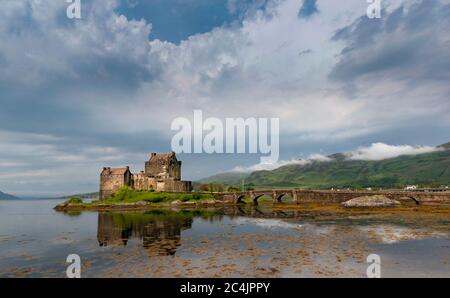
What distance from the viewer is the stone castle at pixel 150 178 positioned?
390ft

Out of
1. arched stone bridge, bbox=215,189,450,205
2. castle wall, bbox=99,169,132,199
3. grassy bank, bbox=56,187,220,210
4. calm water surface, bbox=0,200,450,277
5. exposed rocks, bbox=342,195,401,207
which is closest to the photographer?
calm water surface, bbox=0,200,450,277

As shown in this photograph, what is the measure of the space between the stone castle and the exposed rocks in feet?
203

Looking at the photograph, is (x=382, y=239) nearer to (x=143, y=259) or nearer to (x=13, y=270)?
(x=143, y=259)

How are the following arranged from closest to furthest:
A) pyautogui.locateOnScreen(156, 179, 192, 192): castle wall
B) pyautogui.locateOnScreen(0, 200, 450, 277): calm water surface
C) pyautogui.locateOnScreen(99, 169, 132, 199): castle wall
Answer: pyautogui.locateOnScreen(0, 200, 450, 277): calm water surface, pyautogui.locateOnScreen(99, 169, 132, 199): castle wall, pyautogui.locateOnScreen(156, 179, 192, 192): castle wall

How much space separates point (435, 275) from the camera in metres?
23.3

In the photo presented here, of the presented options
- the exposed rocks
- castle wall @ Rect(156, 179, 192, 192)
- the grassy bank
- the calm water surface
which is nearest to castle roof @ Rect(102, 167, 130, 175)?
the grassy bank

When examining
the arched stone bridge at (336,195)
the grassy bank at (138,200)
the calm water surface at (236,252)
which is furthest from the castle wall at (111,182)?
the calm water surface at (236,252)

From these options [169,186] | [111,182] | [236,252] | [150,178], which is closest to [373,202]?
[169,186]

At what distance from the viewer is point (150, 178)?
12256cm

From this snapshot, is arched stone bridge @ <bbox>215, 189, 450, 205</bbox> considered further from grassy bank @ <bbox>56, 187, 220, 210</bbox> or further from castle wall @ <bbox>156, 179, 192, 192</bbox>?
grassy bank @ <bbox>56, 187, 220, 210</bbox>

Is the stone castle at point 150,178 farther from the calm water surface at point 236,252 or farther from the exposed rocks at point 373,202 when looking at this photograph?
the calm water surface at point 236,252

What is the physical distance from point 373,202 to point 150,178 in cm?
7794

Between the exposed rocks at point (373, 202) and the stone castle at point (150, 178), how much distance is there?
203 ft

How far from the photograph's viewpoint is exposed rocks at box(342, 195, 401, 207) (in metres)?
97.3
